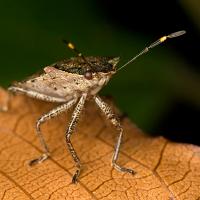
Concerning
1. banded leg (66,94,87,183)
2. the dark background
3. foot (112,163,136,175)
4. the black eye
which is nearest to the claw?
banded leg (66,94,87,183)

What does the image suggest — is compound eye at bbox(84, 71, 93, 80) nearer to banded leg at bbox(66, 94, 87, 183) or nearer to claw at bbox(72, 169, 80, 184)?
banded leg at bbox(66, 94, 87, 183)

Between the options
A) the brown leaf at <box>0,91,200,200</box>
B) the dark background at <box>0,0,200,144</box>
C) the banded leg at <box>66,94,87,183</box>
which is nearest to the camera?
the brown leaf at <box>0,91,200,200</box>

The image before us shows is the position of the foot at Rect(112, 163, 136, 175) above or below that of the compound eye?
below

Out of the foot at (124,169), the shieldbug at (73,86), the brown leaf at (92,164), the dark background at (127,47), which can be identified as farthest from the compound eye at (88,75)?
the foot at (124,169)

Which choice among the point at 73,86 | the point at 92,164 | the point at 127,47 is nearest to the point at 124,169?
the point at 92,164

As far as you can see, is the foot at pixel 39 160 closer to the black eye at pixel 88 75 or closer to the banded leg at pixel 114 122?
the banded leg at pixel 114 122

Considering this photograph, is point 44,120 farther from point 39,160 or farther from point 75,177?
point 75,177

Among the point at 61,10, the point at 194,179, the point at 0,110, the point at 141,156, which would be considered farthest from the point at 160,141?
the point at 61,10

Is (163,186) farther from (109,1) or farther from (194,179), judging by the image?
(109,1)
